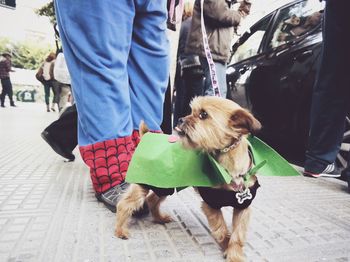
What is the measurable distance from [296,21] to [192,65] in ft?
4.87

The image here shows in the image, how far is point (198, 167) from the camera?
1614mm

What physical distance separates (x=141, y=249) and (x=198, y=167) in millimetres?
459

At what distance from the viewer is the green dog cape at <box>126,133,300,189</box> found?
1581mm

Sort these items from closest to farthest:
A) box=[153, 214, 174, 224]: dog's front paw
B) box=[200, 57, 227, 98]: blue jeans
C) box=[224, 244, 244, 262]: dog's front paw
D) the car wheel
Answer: box=[224, 244, 244, 262]: dog's front paw, box=[153, 214, 174, 224]: dog's front paw, the car wheel, box=[200, 57, 227, 98]: blue jeans

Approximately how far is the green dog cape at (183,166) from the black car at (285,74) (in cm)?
198

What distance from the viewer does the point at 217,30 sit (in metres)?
4.45

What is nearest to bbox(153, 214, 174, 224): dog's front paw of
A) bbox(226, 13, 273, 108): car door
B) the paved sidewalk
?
the paved sidewalk

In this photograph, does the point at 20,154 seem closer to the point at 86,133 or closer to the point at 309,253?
the point at 86,133

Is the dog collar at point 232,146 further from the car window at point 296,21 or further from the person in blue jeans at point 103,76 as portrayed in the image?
the car window at point 296,21

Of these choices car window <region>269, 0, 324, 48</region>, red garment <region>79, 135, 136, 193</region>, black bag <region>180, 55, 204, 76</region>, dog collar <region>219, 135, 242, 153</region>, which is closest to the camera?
dog collar <region>219, 135, 242, 153</region>

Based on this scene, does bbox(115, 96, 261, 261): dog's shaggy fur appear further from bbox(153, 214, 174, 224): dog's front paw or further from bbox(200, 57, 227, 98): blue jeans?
bbox(200, 57, 227, 98): blue jeans

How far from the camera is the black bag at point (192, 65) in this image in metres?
4.74

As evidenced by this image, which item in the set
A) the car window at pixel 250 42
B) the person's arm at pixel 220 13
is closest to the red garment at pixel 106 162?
the person's arm at pixel 220 13

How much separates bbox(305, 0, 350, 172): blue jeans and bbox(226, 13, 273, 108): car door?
1655mm
